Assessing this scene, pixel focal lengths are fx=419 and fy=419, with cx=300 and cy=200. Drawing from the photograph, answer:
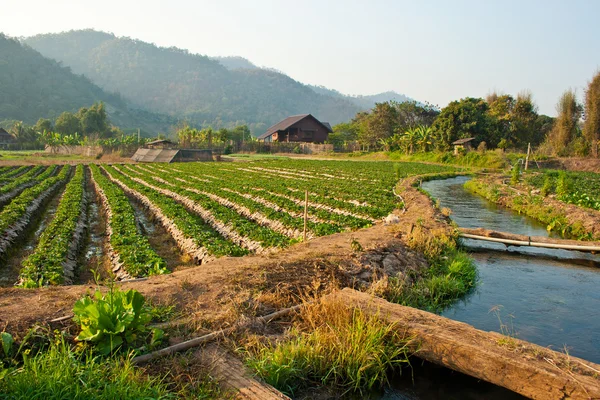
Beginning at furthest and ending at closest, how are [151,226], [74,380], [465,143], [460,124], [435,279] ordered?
[460,124] → [465,143] → [151,226] → [435,279] → [74,380]

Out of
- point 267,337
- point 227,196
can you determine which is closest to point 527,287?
point 267,337

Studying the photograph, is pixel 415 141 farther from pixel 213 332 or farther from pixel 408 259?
pixel 213 332

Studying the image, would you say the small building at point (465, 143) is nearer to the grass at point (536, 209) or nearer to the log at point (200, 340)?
the grass at point (536, 209)

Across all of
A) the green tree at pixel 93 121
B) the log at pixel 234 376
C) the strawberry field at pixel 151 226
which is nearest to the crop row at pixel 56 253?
the strawberry field at pixel 151 226

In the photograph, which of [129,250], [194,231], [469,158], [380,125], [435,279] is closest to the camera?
[435,279]

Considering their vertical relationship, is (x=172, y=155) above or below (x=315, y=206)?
above

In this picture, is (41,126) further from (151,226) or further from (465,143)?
(151,226)

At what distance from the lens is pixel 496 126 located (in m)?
48.0

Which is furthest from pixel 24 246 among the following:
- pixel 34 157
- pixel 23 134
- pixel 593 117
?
pixel 23 134

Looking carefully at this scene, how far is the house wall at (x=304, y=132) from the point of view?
6912cm

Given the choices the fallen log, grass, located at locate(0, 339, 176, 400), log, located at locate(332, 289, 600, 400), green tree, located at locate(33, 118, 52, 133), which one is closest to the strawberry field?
grass, located at locate(0, 339, 176, 400)

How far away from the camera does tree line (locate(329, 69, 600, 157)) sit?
118ft

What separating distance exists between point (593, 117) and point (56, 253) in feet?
134

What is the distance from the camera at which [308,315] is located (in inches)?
208
